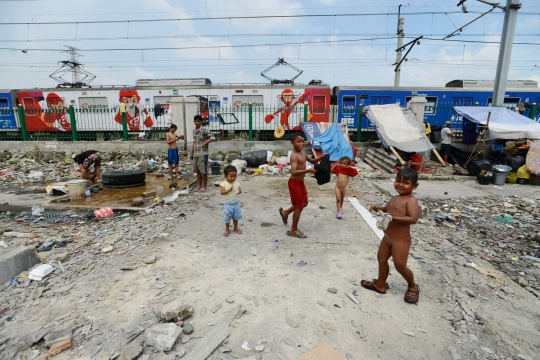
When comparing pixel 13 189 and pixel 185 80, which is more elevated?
pixel 185 80

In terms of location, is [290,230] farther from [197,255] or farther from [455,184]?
[455,184]

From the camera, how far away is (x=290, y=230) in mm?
4605

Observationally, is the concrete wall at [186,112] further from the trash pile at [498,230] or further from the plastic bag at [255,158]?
the trash pile at [498,230]

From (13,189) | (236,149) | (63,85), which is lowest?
(13,189)

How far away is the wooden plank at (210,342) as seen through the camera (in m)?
2.14

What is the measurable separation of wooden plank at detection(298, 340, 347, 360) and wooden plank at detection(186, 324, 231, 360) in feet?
2.07

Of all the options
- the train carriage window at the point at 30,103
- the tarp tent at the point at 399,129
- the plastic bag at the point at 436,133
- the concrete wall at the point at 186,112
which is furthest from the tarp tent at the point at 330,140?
the train carriage window at the point at 30,103

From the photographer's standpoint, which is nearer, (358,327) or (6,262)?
(358,327)

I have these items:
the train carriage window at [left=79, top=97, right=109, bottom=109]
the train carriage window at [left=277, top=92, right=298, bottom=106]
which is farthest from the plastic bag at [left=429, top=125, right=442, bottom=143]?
the train carriage window at [left=79, top=97, right=109, bottom=109]

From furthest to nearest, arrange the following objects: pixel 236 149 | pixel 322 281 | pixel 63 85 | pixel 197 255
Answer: pixel 63 85 → pixel 236 149 → pixel 197 255 → pixel 322 281

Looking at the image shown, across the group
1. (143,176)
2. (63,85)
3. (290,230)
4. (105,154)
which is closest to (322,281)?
(290,230)

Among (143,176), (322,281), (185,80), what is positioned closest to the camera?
(322,281)

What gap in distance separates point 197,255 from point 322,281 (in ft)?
5.24

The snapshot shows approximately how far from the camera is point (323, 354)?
7.14 ft
